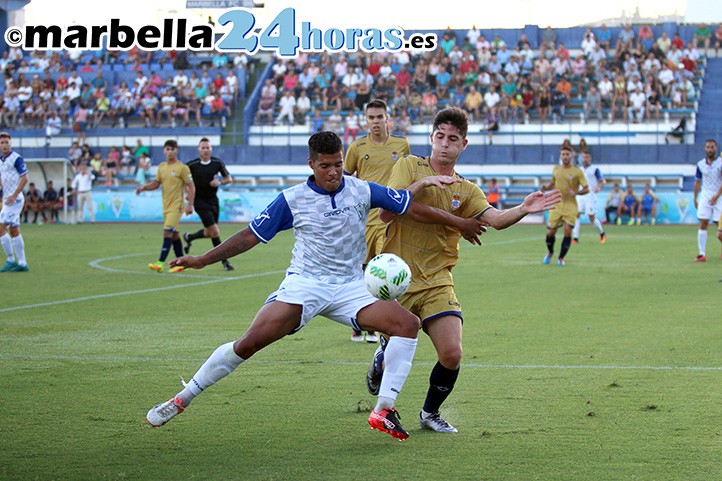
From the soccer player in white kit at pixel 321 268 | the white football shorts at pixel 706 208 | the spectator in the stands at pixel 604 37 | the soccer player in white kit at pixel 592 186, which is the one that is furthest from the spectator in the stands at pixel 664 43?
the soccer player in white kit at pixel 321 268

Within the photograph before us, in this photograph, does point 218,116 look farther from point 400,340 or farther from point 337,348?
point 400,340

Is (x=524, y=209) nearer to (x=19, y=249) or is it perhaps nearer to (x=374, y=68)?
(x=19, y=249)

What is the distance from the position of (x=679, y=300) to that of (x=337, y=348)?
585cm

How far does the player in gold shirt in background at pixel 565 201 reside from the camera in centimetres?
2061

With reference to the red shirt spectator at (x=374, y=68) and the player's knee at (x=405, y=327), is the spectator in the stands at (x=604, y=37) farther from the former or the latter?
the player's knee at (x=405, y=327)

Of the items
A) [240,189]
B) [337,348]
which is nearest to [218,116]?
[240,189]

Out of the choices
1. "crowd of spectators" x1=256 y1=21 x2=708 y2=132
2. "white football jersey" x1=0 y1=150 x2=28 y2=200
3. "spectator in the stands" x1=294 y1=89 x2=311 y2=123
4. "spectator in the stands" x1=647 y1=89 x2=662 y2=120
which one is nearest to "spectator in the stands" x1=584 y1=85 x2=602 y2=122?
"crowd of spectators" x1=256 y1=21 x2=708 y2=132

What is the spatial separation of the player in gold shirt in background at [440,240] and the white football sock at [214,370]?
114 cm

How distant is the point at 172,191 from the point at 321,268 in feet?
44.6

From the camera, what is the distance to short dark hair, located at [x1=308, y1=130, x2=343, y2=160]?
258 inches

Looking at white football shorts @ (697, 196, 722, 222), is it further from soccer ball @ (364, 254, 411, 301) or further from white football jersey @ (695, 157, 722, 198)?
soccer ball @ (364, 254, 411, 301)

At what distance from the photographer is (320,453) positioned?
6066 millimetres

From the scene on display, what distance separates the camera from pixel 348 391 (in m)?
8.02

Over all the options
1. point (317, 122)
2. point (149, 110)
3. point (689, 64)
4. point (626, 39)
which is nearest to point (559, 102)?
point (626, 39)
